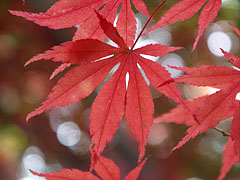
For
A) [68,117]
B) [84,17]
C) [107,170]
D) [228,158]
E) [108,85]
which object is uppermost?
[68,117]

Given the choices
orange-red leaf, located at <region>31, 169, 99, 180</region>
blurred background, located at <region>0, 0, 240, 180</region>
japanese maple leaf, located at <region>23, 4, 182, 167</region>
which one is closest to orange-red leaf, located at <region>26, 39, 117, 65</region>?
japanese maple leaf, located at <region>23, 4, 182, 167</region>

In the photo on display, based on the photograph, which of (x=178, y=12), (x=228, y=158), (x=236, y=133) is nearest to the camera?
(x=236, y=133)

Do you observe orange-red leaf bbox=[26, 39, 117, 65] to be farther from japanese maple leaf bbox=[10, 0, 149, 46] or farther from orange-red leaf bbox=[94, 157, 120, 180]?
orange-red leaf bbox=[94, 157, 120, 180]

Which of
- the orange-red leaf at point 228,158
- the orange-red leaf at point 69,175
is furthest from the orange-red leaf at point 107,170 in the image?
the orange-red leaf at point 228,158

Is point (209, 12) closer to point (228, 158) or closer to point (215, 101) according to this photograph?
point (215, 101)

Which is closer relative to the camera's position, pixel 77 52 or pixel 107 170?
pixel 77 52

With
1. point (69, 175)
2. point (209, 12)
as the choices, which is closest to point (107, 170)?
point (69, 175)

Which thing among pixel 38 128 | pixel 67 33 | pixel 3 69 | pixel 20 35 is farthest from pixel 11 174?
pixel 67 33
